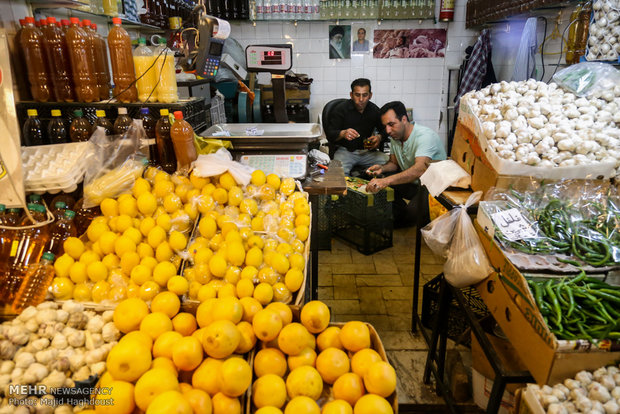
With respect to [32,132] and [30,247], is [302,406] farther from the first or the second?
[32,132]

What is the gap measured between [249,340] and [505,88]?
2.01m

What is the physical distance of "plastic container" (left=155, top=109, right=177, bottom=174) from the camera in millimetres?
2232

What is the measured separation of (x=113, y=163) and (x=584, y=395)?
7.25 feet

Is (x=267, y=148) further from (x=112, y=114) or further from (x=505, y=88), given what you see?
(x=505, y=88)

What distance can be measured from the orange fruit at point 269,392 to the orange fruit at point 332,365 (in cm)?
15

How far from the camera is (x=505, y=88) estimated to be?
233 cm

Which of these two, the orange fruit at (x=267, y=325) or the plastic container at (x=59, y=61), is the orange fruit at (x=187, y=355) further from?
the plastic container at (x=59, y=61)

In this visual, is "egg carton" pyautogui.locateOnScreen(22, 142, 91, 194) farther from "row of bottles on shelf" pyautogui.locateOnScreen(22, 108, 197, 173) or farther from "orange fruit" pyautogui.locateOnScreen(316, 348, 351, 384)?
"orange fruit" pyautogui.locateOnScreen(316, 348, 351, 384)

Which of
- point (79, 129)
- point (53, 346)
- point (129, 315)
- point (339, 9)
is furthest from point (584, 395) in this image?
point (339, 9)

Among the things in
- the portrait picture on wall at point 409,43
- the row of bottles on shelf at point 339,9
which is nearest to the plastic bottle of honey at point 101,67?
the row of bottles on shelf at point 339,9

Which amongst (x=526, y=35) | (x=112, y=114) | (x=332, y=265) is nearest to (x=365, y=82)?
(x=526, y=35)

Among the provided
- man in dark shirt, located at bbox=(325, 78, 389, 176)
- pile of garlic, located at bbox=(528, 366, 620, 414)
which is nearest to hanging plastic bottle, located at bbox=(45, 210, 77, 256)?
pile of garlic, located at bbox=(528, 366, 620, 414)

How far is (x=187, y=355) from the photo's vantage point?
124cm

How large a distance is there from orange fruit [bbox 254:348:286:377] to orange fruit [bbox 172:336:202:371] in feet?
0.62
